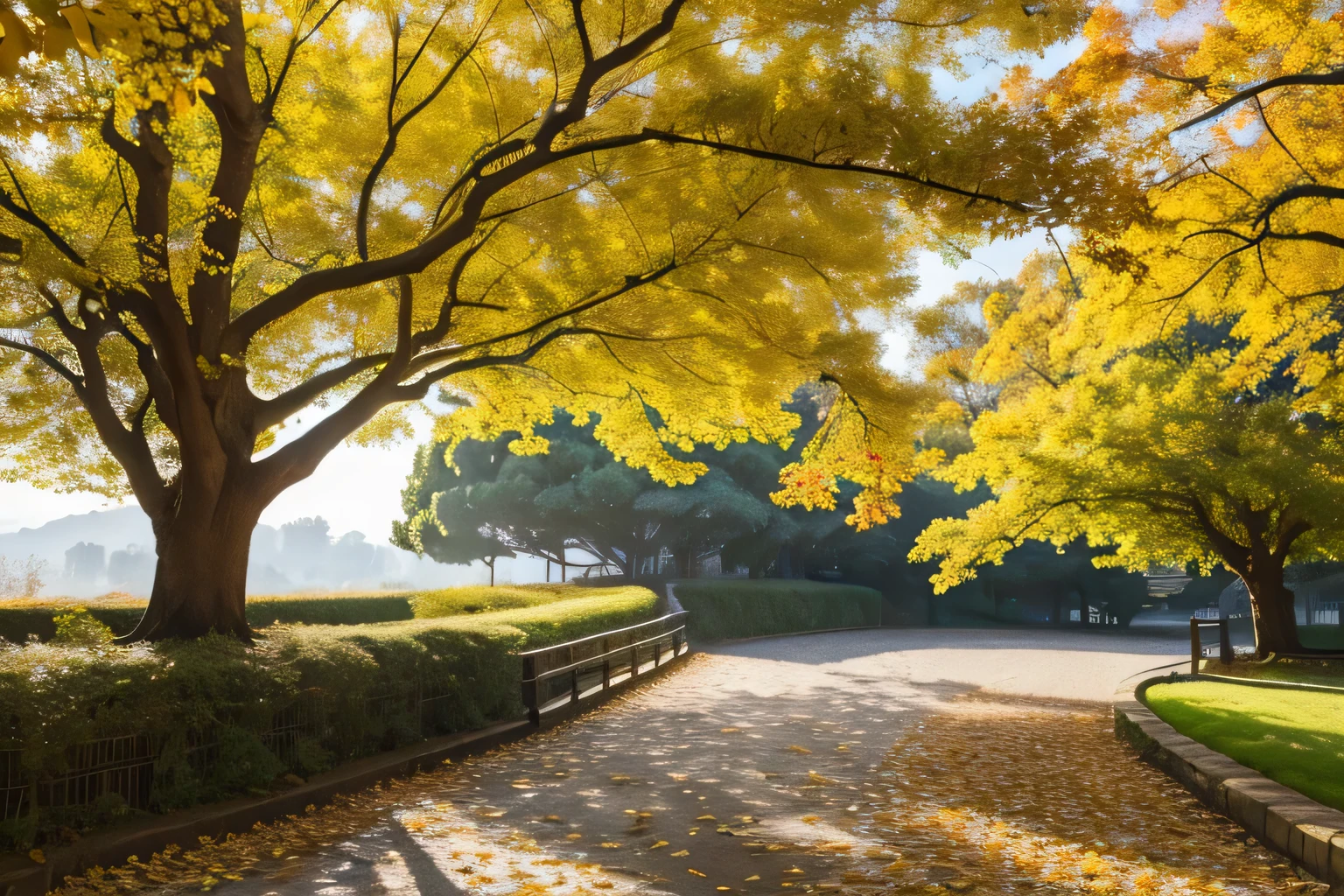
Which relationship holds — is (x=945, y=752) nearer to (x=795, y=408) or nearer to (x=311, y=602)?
(x=311, y=602)

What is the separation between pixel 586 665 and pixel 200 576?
4813mm

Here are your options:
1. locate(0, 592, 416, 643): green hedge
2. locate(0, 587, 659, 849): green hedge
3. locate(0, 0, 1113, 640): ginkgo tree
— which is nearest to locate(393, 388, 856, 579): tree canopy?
locate(0, 592, 416, 643): green hedge

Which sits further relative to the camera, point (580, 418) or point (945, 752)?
point (580, 418)

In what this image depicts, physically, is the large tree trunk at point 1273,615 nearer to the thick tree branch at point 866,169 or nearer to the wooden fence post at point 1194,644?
the wooden fence post at point 1194,644

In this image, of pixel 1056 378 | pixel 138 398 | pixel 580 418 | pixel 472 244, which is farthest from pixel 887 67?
pixel 1056 378

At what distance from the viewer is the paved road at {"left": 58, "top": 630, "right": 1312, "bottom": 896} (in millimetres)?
4777

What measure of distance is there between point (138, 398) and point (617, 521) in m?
19.3

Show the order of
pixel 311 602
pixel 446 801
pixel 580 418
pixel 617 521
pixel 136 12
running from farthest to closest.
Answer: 1. pixel 617 521
2. pixel 311 602
3. pixel 580 418
4. pixel 446 801
5. pixel 136 12

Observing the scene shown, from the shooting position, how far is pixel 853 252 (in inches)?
413

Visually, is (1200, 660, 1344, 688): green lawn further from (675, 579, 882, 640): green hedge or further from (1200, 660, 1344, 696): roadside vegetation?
(675, 579, 882, 640): green hedge

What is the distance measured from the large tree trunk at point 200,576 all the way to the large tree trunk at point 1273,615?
17.0 metres

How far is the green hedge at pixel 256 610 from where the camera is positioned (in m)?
13.5

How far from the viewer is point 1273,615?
17266 millimetres

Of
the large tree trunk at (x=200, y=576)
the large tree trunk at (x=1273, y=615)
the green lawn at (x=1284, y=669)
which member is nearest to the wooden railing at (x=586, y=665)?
the large tree trunk at (x=200, y=576)
